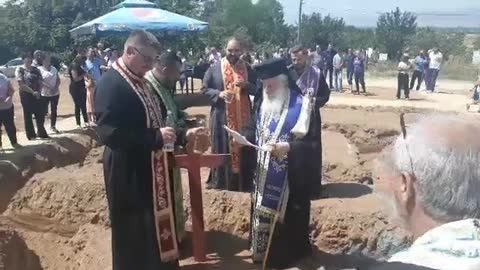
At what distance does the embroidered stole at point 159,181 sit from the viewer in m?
4.52

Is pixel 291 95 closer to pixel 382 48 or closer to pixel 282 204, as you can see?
pixel 282 204

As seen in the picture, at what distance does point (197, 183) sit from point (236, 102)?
2.43 metres

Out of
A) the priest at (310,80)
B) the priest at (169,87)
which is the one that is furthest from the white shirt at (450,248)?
the priest at (310,80)

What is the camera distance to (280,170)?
5.66 m

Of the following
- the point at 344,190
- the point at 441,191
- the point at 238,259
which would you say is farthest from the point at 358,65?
the point at 441,191

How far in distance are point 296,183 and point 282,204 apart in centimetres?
22

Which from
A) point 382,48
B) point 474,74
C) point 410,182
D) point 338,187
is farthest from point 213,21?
point 410,182

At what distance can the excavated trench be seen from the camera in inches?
262

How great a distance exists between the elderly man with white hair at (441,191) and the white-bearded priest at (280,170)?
3.45 metres

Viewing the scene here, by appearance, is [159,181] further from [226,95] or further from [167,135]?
[226,95]

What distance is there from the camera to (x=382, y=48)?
171ft

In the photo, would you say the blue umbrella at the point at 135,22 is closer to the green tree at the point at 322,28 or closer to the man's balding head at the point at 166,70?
the man's balding head at the point at 166,70

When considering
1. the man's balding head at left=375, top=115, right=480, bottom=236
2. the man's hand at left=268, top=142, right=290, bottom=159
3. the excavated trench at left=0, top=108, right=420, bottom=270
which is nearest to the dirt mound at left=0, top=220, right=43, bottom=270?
the excavated trench at left=0, top=108, right=420, bottom=270

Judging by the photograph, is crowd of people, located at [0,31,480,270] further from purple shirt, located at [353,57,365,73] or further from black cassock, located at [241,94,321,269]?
purple shirt, located at [353,57,365,73]
